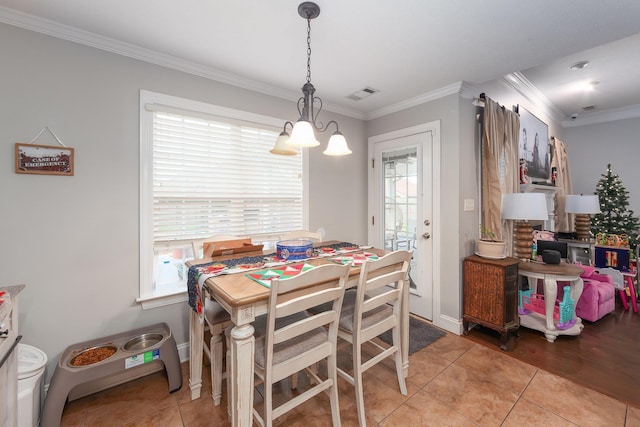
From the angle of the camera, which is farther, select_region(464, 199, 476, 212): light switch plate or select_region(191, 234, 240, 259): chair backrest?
select_region(464, 199, 476, 212): light switch plate

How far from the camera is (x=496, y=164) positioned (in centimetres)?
280

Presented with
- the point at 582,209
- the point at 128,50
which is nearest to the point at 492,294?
the point at 582,209

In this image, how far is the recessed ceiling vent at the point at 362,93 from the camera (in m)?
2.78

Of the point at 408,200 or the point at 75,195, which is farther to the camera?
the point at 408,200

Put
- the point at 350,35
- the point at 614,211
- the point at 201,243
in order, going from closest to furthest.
A: the point at 350,35
the point at 201,243
the point at 614,211

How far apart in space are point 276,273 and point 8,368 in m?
1.30

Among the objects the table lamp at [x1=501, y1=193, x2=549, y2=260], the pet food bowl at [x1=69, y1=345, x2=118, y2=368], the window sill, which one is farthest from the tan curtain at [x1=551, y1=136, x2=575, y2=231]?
the pet food bowl at [x1=69, y1=345, x2=118, y2=368]

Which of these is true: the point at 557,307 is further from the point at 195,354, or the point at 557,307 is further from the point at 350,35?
the point at 195,354

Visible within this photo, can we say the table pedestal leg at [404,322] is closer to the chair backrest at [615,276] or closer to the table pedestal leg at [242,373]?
the table pedestal leg at [242,373]

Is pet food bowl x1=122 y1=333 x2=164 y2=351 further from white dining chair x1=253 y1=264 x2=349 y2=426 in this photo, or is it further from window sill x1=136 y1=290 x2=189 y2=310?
white dining chair x1=253 y1=264 x2=349 y2=426

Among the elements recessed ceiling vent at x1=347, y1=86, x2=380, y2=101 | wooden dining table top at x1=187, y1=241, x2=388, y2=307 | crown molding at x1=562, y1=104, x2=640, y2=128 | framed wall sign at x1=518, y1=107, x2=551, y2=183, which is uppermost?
crown molding at x1=562, y1=104, x2=640, y2=128

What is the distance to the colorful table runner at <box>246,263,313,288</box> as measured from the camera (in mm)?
1438

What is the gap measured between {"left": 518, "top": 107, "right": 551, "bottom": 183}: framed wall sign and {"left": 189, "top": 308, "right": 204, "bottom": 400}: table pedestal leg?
399cm

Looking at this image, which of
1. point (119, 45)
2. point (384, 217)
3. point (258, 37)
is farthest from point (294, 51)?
point (384, 217)
